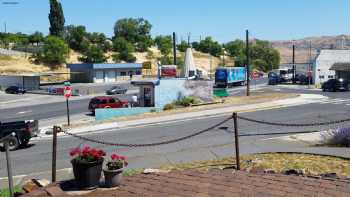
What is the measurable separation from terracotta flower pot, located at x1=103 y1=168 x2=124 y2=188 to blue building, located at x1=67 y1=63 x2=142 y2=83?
254ft

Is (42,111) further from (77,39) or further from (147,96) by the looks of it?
(77,39)

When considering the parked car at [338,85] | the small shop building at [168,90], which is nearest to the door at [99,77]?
the parked car at [338,85]

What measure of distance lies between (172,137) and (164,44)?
11772 cm

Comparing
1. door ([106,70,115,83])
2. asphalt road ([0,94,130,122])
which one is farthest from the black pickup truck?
door ([106,70,115,83])

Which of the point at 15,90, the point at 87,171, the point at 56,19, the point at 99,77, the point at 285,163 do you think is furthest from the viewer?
the point at 56,19

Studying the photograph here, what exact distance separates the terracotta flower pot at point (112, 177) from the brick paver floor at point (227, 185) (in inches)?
6.0

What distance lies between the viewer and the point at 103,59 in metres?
108

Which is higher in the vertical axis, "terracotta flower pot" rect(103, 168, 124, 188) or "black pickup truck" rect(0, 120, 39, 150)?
"terracotta flower pot" rect(103, 168, 124, 188)

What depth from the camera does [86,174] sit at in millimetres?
9367

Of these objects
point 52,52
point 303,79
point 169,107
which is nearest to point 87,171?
point 169,107

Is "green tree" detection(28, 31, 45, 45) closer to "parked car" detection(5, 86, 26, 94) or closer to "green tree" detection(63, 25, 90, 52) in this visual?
"green tree" detection(63, 25, 90, 52)

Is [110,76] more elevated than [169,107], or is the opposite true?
[110,76]

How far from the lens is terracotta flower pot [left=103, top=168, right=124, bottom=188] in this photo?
30.9 feet

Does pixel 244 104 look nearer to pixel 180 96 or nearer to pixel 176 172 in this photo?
pixel 180 96
